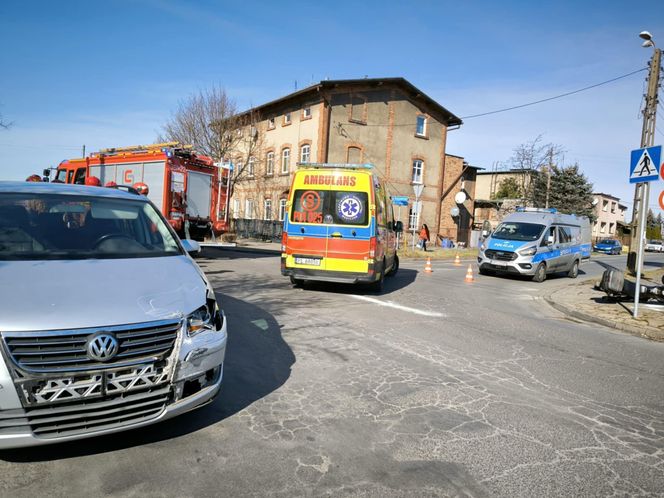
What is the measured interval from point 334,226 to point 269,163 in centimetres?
2500

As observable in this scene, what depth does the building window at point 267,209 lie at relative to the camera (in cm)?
3306

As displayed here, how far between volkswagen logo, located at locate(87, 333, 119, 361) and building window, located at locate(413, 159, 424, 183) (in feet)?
106

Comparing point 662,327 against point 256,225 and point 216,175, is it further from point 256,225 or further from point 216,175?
point 256,225

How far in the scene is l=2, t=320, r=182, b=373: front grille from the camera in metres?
2.53

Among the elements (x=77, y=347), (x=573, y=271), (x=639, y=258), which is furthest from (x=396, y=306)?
(x=573, y=271)

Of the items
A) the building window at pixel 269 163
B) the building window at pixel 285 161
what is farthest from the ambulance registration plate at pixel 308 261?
the building window at pixel 269 163

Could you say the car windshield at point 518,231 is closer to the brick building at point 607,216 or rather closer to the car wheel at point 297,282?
the car wheel at point 297,282

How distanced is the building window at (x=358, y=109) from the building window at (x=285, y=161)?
5.18 m

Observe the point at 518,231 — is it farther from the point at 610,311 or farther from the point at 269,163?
the point at 269,163

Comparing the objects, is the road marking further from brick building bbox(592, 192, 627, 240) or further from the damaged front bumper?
brick building bbox(592, 192, 627, 240)

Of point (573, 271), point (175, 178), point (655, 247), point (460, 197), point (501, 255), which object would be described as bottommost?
point (573, 271)

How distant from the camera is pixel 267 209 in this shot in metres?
A: 33.6

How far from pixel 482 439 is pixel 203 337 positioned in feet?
7.19

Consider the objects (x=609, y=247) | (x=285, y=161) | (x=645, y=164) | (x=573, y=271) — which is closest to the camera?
(x=645, y=164)
